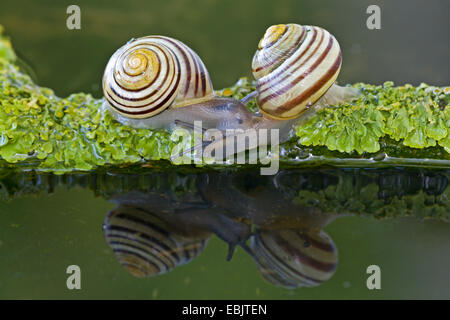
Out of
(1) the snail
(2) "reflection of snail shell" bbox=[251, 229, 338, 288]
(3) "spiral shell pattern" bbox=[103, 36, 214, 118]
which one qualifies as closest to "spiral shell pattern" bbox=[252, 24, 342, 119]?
(1) the snail

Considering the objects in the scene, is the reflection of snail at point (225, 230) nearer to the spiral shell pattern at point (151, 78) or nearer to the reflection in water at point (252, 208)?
the reflection in water at point (252, 208)

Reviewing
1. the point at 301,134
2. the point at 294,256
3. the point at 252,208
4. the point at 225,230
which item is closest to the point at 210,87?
the point at 301,134

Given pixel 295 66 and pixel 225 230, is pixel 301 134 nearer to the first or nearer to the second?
pixel 295 66

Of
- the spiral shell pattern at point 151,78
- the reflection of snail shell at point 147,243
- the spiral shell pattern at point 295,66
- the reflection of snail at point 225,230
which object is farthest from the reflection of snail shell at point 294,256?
the spiral shell pattern at point 151,78

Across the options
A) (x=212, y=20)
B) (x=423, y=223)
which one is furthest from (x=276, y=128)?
(x=212, y=20)

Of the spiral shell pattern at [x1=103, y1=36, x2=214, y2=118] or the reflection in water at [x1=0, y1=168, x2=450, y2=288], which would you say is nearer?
the reflection in water at [x1=0, y1=168, x2=450, y2=288]

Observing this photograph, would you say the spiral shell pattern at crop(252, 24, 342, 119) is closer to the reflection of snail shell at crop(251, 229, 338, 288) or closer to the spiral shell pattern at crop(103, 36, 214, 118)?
the spiral shell pattern at crop(103, 36, 214, 118)
